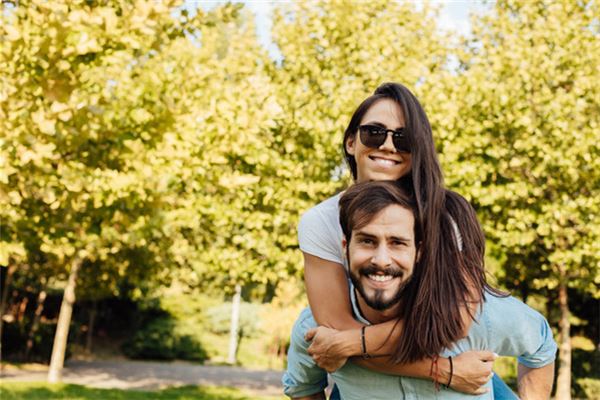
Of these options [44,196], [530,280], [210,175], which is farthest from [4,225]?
[530,280]

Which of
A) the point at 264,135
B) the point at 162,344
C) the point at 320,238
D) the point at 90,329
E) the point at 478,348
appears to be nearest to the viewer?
the point at 478,348

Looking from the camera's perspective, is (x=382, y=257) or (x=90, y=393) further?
(x=90, y=393)

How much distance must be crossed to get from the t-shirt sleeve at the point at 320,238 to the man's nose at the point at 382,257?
428 mm

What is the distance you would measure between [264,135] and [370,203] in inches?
433

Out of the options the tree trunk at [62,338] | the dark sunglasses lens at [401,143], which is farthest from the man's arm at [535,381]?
the tree trunk at [62,338]

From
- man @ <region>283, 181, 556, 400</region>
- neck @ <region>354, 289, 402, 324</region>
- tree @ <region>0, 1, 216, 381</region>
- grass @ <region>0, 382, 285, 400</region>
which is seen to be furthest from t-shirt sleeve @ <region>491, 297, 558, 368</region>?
grass @ <region>0, 382, 285, 400</region>

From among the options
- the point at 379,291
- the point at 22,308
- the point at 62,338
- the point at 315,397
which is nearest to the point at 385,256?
the point at 379,291

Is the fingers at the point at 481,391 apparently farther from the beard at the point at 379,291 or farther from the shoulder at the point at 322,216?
the shoulder at the point at 322,216

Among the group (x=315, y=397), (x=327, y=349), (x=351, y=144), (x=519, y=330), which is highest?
(x=351, y=144)

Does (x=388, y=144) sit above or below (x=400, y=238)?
above

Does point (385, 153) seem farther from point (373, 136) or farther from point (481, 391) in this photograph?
point (481, 391)

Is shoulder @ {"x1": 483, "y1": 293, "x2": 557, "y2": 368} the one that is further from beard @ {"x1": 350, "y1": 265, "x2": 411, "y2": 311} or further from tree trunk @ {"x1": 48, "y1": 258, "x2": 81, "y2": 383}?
tree trunk @ {"x1": 48, "y1": 258, "x2": 81, "y2": 383}

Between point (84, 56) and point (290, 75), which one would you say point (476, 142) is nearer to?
point (290, 75)

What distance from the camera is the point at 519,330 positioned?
99.5 inches
